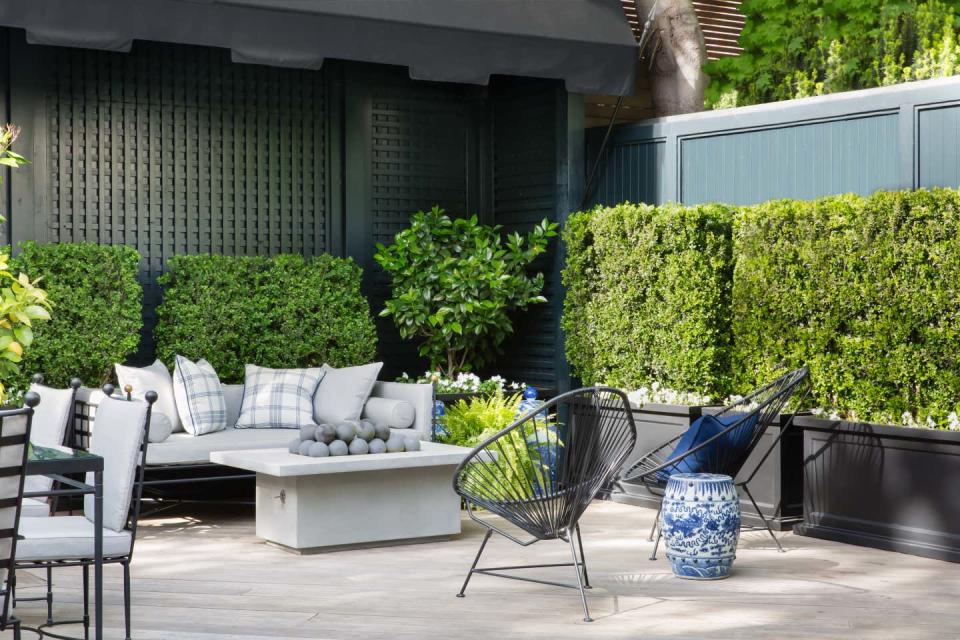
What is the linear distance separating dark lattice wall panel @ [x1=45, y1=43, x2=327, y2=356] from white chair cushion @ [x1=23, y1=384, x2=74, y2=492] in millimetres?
3407

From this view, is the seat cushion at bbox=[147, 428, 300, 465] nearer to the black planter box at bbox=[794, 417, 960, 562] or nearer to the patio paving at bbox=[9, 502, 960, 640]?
the patio paving at bbox=[9, 502, 960, 640]

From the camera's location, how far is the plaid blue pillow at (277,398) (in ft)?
26.6

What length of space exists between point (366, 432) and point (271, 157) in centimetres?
332

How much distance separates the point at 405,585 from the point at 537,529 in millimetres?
792

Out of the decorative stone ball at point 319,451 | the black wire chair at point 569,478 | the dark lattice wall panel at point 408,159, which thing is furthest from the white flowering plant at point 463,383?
the black wire chair at point 569,478

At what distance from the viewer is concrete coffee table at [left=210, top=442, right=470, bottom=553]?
6.64m

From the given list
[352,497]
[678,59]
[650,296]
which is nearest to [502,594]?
[352,497]

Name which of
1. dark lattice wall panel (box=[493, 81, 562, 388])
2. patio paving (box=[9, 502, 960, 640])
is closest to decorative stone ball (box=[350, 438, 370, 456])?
patio paving (box=[9, 502, 960, 640])

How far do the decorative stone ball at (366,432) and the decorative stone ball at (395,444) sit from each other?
0.33 ft

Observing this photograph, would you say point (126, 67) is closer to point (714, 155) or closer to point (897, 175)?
point (714, 155)

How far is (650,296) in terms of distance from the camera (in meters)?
8.52

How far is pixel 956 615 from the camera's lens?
5.29m

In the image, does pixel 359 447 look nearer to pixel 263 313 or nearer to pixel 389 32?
pixel 263 313

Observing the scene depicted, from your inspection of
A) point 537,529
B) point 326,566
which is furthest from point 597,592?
point 326,566
